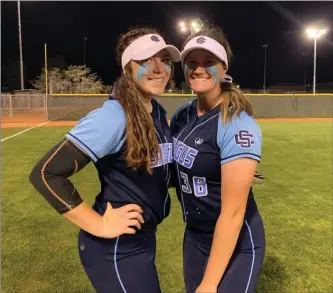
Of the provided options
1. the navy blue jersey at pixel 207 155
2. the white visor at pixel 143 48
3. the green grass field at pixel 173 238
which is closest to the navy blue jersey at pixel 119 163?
the navy blue jersey at pixel 207 155

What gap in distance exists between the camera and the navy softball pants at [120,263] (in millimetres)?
1918

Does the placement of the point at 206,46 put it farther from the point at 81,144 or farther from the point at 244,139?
the point at 81,144

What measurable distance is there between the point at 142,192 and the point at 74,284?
2.29m

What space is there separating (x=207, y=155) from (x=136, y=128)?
0.39 metres

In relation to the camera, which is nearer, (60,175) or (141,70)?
(60,175)

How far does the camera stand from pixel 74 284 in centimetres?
380

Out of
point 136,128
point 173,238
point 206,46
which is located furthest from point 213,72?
point 173,238

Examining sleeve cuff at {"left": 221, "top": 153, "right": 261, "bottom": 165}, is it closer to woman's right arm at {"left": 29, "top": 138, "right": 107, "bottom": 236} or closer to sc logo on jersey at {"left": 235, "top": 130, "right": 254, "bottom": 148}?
sc logo on jersey at {"left": 235, "top": 130, "right": 254, "bottom": 148}

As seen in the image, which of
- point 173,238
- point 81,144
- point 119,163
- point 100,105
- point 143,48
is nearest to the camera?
point 81,144

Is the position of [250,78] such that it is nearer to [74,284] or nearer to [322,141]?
[322,141]

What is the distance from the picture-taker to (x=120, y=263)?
6.30 ft

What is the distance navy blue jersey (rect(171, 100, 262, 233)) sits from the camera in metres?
1.84

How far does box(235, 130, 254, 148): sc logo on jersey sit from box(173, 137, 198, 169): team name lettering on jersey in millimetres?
253

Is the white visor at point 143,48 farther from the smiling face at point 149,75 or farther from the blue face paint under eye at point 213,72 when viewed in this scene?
the blue face paint under eye at point 213,72
